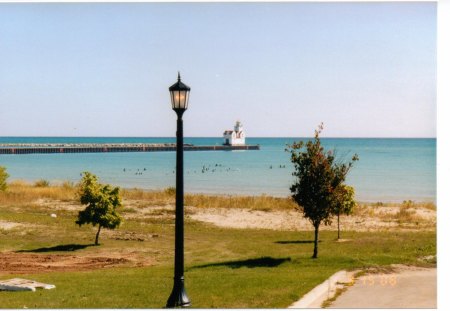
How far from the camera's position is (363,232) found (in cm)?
2505

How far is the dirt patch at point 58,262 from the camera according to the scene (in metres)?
17.1

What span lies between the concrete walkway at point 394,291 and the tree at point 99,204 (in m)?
11.2

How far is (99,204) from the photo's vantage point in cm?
2219

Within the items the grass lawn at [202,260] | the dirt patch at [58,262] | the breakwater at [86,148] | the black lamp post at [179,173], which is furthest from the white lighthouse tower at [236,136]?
the black lamp post at [179,173]

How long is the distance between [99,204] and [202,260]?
574 cm

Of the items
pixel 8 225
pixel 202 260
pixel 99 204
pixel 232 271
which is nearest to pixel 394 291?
pixel 232 271

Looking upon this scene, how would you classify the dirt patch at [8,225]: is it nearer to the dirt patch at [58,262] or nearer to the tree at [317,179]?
the dirt patch at [58,262]

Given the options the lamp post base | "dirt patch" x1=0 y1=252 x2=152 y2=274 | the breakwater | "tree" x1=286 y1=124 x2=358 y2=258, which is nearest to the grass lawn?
"dirt patch" x1=0 y1=252 x2=152 y2=274

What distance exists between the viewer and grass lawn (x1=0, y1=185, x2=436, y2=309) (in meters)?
12.3

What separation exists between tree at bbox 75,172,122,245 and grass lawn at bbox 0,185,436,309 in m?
0.89

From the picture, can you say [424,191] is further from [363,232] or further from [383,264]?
[383,264]

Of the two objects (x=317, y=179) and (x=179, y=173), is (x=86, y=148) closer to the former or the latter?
(x=317, y=179)

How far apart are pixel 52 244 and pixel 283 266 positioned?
9804mm
